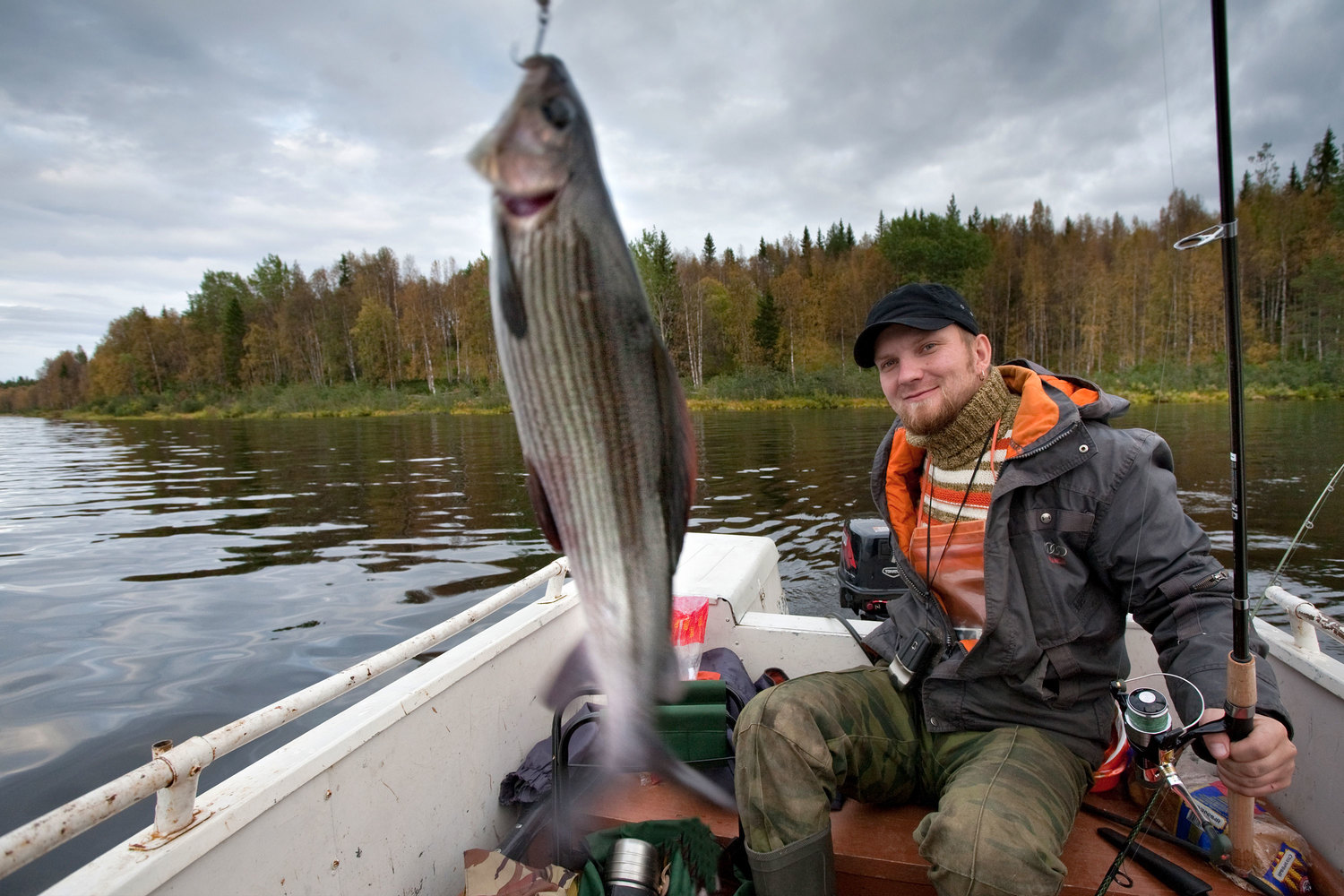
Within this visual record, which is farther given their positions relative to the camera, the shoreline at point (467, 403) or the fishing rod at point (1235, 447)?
the shoreline at point (467, 403)

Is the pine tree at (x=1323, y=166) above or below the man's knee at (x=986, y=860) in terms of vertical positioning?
above

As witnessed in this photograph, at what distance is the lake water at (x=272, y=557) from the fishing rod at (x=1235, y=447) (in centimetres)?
505

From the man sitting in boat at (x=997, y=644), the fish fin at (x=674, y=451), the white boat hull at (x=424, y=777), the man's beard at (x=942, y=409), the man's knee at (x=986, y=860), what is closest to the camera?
the fish fin at (x=674, y=451)

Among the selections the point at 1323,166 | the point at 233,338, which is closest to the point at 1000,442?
the point at 233,338

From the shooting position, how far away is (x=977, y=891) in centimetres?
185

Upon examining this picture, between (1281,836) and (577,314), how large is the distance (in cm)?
307

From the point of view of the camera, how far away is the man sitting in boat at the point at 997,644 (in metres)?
1.99

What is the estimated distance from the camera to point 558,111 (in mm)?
719

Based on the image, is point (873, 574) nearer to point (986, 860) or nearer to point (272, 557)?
point (986, 860)

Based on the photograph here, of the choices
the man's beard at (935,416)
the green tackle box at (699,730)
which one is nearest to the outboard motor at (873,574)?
the green tackle box at (699,730)

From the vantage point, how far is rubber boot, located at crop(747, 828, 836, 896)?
2105 mm

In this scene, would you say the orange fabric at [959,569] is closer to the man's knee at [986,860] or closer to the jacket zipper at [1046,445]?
the jacket zipper at [1046,445]

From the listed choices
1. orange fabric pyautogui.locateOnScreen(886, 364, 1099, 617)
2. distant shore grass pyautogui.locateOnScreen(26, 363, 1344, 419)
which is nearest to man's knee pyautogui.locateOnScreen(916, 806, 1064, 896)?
orange fabric pyautogui.locateOnScreen(886, 364, 1099, 617)

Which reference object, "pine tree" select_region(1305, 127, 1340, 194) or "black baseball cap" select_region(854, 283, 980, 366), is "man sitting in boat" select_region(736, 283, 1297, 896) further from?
"pine tree" select_region(1305, 127, 1340, 194)
